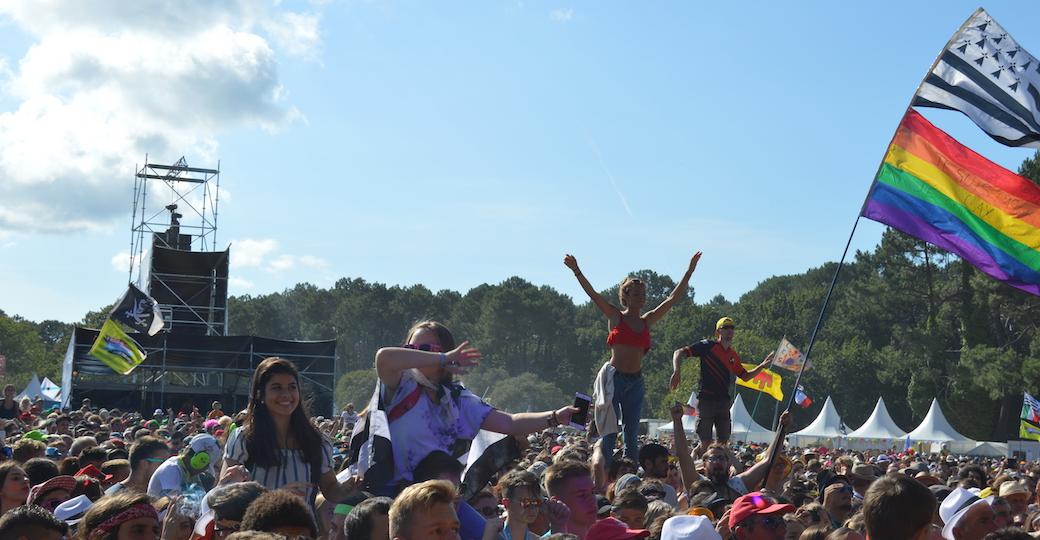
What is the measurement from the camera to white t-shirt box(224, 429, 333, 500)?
5.71 meters

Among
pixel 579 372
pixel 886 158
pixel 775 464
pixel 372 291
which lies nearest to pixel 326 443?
pixel 775 464

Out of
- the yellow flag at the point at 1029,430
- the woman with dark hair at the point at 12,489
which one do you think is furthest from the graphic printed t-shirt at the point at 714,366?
the yellow flag at the point at 1029,430

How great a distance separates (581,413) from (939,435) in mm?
46051

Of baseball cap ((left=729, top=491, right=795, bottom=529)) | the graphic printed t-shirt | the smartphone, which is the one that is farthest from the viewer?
the graphic printed t-shirt

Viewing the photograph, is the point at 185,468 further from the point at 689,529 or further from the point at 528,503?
the point at 689,529

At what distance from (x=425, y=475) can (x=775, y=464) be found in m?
3.71

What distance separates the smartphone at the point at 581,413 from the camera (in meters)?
5.55

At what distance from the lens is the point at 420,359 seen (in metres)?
5.45

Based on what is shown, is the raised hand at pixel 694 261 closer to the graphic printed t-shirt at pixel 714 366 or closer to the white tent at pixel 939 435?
the graphic printed t-shirt at pixel 714 366

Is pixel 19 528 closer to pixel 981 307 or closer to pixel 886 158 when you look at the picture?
pixel 886 158

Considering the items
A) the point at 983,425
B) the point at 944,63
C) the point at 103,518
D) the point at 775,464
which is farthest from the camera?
the point at 983,425

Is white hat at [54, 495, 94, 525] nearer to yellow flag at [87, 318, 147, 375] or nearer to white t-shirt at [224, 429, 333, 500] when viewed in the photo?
white t-shirt at [224, 429, 333, 500]

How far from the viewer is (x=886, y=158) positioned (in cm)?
962

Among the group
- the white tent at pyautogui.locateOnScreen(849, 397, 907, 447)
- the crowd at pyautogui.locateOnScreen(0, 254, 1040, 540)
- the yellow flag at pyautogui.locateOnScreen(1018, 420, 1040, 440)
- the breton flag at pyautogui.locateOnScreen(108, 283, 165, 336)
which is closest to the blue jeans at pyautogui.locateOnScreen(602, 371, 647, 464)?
the crowd at pyautogui.locateOnScreen(0, 254, 1040, 540)
